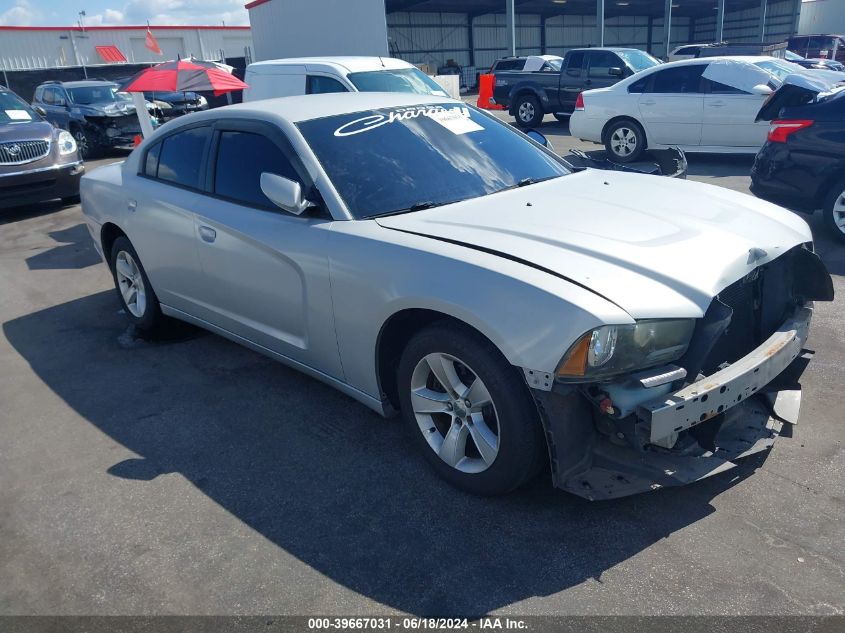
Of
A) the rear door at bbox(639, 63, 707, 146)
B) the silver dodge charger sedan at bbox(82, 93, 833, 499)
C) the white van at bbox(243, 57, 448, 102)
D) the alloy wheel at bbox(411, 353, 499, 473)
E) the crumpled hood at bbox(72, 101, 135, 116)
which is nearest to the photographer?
the silver dodge charger sedan at bbox(82, 93, 833, 499)

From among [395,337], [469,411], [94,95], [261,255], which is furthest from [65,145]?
[469,411]

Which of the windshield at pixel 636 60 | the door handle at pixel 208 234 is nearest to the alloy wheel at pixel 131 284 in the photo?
the door handle at pixel 208 234

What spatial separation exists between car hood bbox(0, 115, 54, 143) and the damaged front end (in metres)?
10.1

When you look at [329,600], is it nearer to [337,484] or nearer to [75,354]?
[337,484]

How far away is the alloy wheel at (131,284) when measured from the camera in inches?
206

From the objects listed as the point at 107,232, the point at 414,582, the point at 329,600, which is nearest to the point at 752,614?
the point at 414,582

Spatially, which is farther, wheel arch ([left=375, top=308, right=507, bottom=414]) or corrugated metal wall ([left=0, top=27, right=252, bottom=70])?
corrugated metal wall ([left=0, top=27, right=252, bottom=70])

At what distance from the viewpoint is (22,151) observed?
10.1m

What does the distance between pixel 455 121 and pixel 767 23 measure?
4649cm

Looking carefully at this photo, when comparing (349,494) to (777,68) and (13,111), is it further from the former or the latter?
(777,68)

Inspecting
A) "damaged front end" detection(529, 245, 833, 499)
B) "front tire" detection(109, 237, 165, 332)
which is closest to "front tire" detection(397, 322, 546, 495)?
"damaged front end" detection(529, 245, 833, 499)

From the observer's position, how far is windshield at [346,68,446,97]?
10.1 m

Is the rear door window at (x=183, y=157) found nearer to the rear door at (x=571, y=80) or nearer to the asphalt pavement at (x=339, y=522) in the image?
the asphalt pavement at (x=339, y=522)

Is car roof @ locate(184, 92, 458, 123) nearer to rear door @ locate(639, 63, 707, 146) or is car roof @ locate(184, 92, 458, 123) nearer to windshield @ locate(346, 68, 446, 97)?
windshield @ locate(346, 68, 446, 97)
